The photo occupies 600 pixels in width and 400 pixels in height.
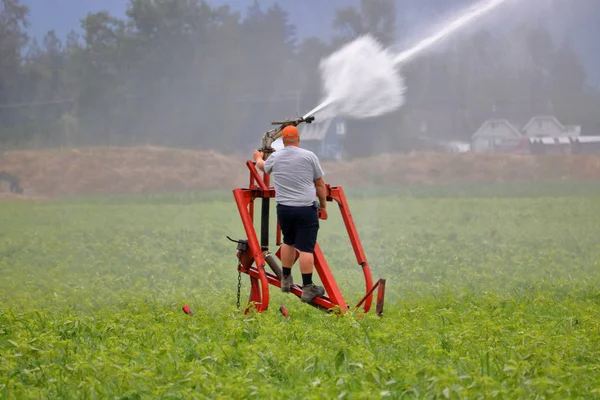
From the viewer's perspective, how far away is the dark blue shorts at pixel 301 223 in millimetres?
9141

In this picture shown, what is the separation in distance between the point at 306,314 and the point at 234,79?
27617 mm

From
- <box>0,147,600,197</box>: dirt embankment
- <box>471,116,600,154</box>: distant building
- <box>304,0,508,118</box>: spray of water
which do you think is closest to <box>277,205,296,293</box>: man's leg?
<box>304,0,508,118</box>: spray of water

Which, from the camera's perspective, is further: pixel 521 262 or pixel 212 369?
pixel 521 262

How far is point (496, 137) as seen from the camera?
36.2 metres

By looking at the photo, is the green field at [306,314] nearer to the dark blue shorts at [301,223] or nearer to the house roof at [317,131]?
the dark blue shorts at [301,223]

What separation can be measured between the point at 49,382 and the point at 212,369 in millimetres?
1120

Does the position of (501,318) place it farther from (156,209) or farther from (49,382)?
(156,209)

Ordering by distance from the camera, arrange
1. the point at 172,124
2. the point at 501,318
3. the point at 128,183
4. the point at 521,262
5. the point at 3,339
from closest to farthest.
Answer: the point at 3,339
the point at 501,318
the point at 521,262
the point at 128,183
the point at 172,124

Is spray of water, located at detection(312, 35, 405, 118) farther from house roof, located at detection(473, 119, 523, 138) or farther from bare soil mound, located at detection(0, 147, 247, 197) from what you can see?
house roof, located at detection(473, 119, 523, 138)

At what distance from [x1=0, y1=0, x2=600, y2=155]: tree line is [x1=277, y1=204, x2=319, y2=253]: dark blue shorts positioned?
81.9 ft

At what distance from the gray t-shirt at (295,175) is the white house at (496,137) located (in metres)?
27.3

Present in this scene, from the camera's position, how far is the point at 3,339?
8.23 meters

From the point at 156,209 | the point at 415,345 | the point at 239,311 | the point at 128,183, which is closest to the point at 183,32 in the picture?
the point at 128,183

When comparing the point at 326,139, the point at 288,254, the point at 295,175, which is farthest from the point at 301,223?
the point at 326,139
